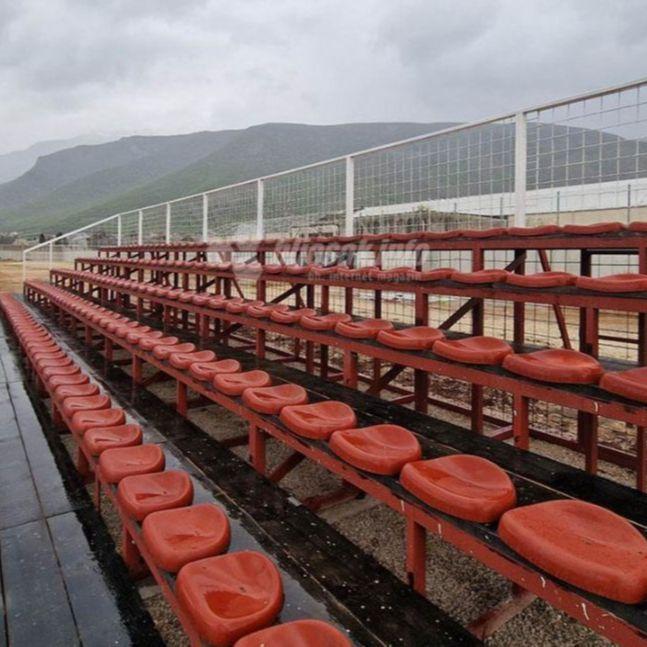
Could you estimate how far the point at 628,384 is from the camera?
4.16ft

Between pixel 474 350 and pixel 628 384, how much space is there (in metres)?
0.48

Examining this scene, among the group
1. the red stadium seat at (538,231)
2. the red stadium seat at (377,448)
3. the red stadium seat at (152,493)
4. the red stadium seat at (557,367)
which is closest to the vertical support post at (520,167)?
the red stadium seat at (538,231)

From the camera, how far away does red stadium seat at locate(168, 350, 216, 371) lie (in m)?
2.51

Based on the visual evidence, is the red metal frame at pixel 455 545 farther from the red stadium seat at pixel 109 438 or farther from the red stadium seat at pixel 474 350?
the red stadium seat at pixel 474 350

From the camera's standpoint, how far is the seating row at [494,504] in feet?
2.78

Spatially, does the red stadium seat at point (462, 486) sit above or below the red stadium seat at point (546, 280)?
below

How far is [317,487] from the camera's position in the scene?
6.97 feet

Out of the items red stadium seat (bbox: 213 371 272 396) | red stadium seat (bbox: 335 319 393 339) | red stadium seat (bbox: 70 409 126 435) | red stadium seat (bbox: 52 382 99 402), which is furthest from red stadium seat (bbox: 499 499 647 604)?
red stadium seat (bbox: 52 382 99 402)

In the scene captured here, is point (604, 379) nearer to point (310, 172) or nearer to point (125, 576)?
point (125, 576)

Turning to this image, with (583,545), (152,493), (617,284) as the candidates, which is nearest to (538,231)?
(617,284)

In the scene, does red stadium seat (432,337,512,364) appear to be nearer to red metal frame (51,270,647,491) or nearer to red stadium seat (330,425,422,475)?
red metal frame (51,270,647,491)

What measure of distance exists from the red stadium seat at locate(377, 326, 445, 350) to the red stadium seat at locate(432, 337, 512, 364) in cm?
5

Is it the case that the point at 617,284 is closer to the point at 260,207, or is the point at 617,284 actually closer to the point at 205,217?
the point at 260,207

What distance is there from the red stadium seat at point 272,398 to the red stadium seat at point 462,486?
69cm
